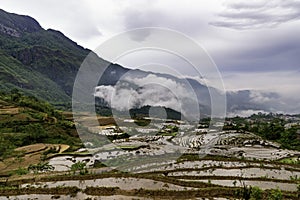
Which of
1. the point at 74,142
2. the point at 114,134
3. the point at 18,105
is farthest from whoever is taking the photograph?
the point at 18,105

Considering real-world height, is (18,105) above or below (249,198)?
above

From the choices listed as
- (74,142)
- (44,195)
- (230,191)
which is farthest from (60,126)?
(230,191)

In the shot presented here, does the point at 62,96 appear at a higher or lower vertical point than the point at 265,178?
higher

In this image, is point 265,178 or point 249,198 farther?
point 265,178

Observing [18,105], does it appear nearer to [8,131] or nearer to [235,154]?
[8,131]

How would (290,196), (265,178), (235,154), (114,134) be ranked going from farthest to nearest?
(114,134), (235,154), (265,178), (290,196)

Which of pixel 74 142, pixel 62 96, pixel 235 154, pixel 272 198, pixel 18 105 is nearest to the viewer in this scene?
pixel 272 198

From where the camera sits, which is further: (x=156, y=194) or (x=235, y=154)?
(x=235, y=154)

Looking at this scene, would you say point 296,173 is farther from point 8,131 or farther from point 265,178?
point 8,131

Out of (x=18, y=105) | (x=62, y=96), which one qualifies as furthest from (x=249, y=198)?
(x=62, y=96)
